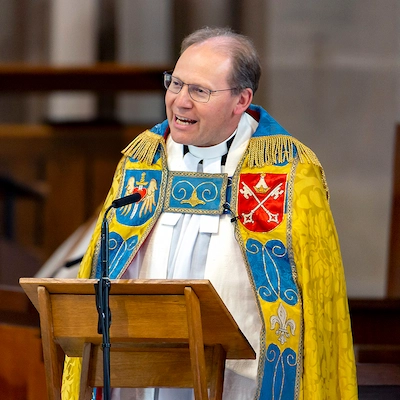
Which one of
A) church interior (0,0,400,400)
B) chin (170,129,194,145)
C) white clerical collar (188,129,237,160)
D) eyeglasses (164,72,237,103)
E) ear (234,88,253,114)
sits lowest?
church interior (0,0,400,400)

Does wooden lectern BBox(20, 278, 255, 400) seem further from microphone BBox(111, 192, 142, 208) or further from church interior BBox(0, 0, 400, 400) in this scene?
church interior BBox(0, 0, 400, 400)

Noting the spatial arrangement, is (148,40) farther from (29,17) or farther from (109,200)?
(109,200)

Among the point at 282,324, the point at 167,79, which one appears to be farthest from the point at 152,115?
the point at 282,324

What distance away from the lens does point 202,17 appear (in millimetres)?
8695

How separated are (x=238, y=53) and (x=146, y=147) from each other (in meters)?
0.51

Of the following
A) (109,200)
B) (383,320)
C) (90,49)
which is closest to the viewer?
(109,200)

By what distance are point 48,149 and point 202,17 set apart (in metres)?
2.05

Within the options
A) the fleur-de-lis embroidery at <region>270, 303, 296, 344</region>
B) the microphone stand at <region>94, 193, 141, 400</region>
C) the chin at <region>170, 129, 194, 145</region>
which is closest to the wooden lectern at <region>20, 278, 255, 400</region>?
the microphone stand at <region>94, 193, 141, 400</region>

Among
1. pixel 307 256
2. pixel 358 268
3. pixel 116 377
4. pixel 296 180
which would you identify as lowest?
pixel 358 268

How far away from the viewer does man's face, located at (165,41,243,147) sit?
11.2 feet

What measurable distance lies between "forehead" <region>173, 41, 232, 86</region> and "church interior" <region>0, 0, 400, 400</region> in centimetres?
155

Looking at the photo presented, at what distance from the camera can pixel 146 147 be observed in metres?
3.68

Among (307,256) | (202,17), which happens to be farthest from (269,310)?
(202,17)

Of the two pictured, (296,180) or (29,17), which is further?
(29,17)
